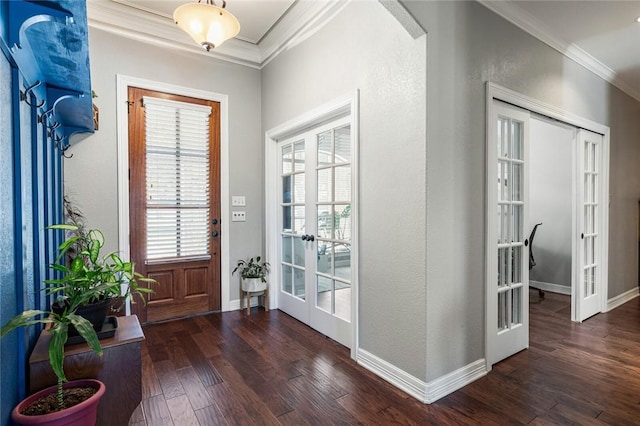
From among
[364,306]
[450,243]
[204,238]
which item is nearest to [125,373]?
[364,306]

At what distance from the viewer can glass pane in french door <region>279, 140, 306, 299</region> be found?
3488mm

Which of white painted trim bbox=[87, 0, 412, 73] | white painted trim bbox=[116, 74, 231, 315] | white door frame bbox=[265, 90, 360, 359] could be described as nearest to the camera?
white door frame bbox=[265, 90, 360, 359]

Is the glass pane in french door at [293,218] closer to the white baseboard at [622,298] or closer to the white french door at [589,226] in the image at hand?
the white french door at [589,226]

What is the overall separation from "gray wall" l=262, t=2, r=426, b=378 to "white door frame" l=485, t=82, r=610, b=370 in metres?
0.67

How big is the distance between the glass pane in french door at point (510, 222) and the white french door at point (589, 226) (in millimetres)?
1269

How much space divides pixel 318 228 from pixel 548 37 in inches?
103

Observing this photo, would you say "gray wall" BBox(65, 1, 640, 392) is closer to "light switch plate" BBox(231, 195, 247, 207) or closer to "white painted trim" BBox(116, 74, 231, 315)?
"white painted trim" BBox(116, 74, 231, 315)

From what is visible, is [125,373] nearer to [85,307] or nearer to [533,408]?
[85,307]

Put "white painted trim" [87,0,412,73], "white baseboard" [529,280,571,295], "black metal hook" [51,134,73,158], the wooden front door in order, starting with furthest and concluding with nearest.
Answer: "white baseboard" [529,280,571,295] → the wooden front door → "white painted trim" [87,0,412,73] → "black metal hook" [51,134,73,158]

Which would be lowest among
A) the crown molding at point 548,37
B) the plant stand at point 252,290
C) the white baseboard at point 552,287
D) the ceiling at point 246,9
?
the white baseboard at point 552,287

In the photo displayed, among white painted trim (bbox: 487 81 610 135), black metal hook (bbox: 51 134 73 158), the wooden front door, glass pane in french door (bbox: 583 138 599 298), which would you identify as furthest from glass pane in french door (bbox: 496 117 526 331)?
black metal hook (bbox: 51 134 73 158)

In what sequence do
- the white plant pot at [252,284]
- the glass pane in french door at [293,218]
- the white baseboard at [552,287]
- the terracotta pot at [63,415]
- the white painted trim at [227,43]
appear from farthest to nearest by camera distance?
the white baseboard at [552,287] < the white plant pot at [252,284] < the glass pane in french door at [293,218] < the white painted trim at [227,43] < the terracotta pot at [63,415]

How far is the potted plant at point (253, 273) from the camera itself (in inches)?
146

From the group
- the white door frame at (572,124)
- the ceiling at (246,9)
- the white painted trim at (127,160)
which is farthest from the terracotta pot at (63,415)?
the ceiling at (246,9)
